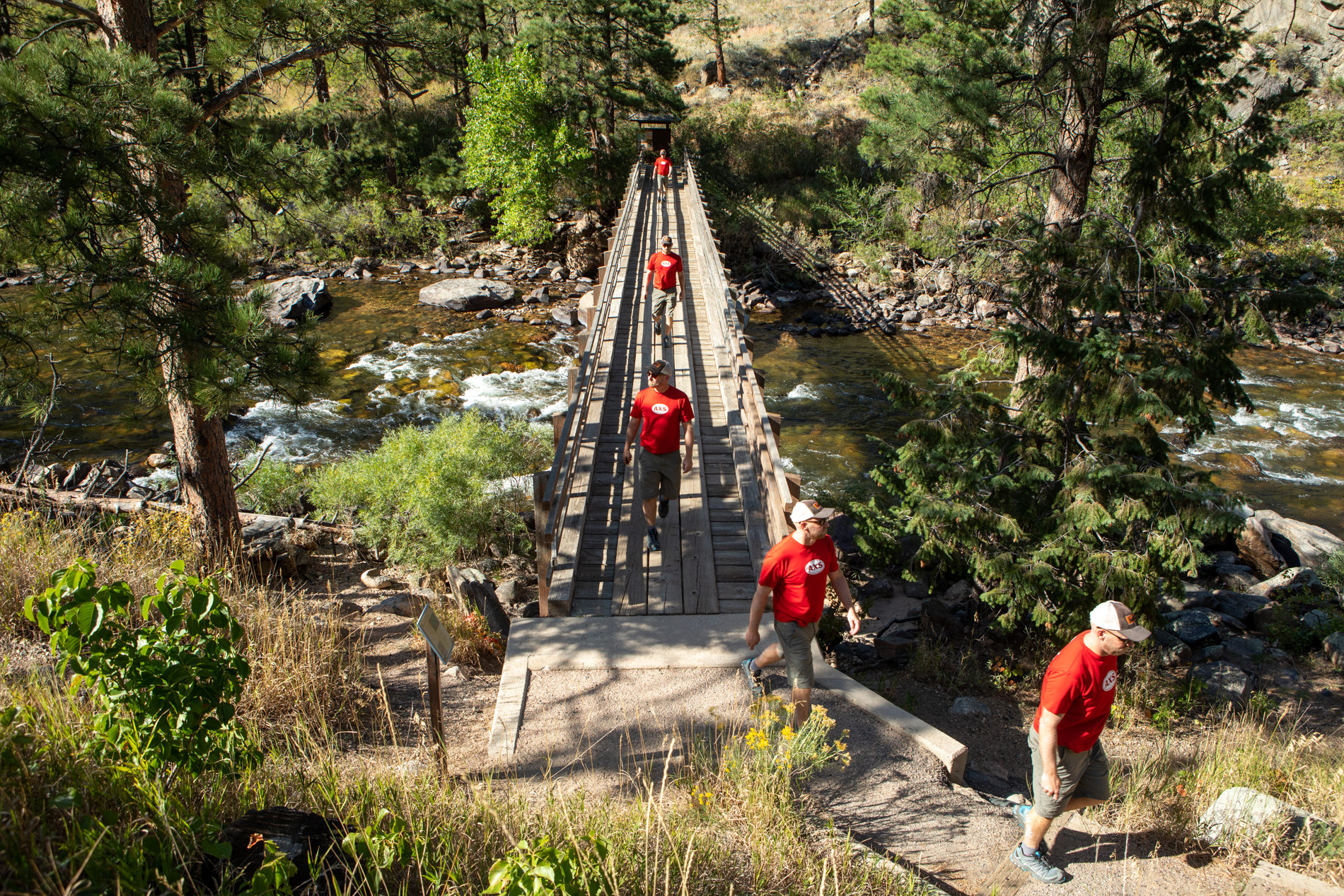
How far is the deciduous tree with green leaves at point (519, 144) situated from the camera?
2808 cm

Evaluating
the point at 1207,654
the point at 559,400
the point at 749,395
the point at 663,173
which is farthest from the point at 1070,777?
the point at 663,173

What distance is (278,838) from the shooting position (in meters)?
3.11

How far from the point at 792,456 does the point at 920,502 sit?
8.34 m

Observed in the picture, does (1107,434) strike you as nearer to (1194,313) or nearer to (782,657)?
(1194,313)

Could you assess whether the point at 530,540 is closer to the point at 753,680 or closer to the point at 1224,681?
the point at 753,680

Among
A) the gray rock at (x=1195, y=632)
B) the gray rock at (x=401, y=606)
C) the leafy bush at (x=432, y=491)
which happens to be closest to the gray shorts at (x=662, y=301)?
the leafy bush at (x=432, y=491)

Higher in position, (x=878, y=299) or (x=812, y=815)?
(x=878, y=299)

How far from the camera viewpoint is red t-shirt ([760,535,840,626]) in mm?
4891

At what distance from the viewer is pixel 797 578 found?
4.89 m

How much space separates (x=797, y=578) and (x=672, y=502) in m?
3.49

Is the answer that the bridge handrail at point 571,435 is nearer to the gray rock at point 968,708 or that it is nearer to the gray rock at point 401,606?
the gray rock at point 401,606

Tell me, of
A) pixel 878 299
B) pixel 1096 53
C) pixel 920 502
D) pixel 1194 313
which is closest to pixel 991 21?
pixel 1096 53

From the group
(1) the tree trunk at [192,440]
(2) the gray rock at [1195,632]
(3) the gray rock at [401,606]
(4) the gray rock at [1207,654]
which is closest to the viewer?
(1) the tree trunk at [192,440]

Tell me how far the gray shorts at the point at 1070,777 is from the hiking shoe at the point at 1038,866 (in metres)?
0.22
